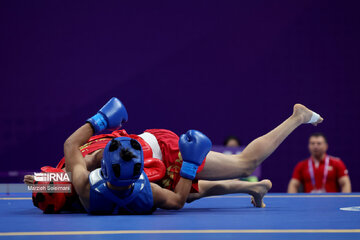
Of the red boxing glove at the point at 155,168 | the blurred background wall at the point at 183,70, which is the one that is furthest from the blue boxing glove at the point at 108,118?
the blurred background wall at the point at 183,70

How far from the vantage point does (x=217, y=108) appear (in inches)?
249

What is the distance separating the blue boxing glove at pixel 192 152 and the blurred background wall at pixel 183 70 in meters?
3.45

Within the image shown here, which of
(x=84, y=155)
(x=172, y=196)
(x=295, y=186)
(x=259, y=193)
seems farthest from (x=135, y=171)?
(x=295, y=186)

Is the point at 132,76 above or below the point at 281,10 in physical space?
below

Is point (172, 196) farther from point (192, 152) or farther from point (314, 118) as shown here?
point (314, 118)

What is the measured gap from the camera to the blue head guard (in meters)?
2.42

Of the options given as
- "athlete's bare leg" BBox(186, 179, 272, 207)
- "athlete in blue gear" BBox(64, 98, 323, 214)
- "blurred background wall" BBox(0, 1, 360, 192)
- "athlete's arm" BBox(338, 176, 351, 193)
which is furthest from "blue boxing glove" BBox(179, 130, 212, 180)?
"blurred background wall" BBox(0, 1, 360, 192)

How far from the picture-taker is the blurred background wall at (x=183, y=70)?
606cm

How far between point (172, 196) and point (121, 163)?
43 centimetres

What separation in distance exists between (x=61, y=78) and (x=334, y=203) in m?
3.80

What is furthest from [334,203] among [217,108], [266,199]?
[217,108]

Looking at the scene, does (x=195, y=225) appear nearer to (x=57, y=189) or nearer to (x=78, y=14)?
(x=57, y=189)

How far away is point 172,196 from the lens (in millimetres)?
2727

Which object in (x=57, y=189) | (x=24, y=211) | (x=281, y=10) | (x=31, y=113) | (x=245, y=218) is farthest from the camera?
(x=281, y=10)
